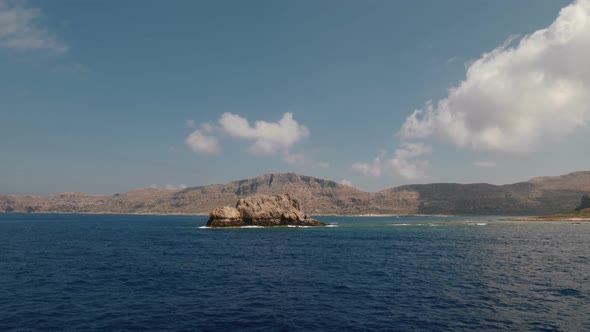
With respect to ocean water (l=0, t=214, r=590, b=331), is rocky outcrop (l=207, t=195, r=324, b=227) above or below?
above

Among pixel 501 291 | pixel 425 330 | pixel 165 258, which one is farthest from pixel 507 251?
pixel 165 258

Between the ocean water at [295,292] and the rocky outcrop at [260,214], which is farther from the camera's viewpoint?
the rocky outcrop at [260,214]

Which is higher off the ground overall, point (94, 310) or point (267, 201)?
point (267, 201)

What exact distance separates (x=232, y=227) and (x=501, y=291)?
13290 cm

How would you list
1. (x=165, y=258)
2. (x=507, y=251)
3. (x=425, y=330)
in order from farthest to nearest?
(x=507, y=251) → (x=165, y=258) → (x=425, y=330)

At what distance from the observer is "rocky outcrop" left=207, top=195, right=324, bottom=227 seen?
16388 cm

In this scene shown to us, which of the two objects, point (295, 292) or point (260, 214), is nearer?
point (295, 292)

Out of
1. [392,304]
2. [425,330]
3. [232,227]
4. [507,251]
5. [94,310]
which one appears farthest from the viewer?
[232,227]

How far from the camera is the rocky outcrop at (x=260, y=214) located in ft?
538

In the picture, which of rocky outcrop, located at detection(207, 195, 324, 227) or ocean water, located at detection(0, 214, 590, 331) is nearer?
ocean water, located at detection(0, 214, 590, 331)

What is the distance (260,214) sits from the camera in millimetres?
168125

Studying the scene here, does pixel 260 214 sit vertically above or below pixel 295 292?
above

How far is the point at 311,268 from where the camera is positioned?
188 ft

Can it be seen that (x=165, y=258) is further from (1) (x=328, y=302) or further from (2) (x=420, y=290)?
(2) (x=420, y=290)
